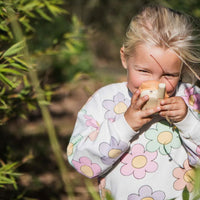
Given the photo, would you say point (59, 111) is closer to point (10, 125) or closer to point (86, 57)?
point (10, 125)

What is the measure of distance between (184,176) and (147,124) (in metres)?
0.23

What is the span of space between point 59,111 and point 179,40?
9.72ft

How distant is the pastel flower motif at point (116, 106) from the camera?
138cm

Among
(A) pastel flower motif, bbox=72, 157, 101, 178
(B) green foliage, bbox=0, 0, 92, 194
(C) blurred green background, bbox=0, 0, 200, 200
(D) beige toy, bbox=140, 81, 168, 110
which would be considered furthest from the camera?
(C) blurred green background, bbox=0, 0, 200, 200

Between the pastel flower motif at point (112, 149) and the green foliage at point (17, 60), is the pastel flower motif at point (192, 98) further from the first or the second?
the green foliage at point (17, 60)

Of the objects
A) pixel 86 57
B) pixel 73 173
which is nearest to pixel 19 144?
pixel 73 173

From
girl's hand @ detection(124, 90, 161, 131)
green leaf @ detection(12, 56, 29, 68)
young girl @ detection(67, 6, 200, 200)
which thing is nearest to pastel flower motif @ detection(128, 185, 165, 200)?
young girl @ detection(67, 6, 200, 200)

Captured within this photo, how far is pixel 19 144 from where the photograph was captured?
127 inches

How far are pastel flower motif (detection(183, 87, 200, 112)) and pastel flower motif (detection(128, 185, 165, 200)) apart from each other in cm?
34

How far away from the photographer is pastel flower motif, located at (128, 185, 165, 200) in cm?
134

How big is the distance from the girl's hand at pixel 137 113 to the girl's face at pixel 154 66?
80 millimetres

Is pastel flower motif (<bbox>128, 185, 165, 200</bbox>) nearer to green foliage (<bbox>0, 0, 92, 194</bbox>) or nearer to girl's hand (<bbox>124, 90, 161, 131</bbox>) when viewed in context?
girl's hand (<bbox>124, 90, 161, 131</bbox>)

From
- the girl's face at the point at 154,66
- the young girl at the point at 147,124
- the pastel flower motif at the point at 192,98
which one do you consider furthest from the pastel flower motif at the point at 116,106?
the pastel flower motif at the point at 192,98

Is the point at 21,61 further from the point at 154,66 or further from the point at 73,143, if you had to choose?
the point at 154,66
